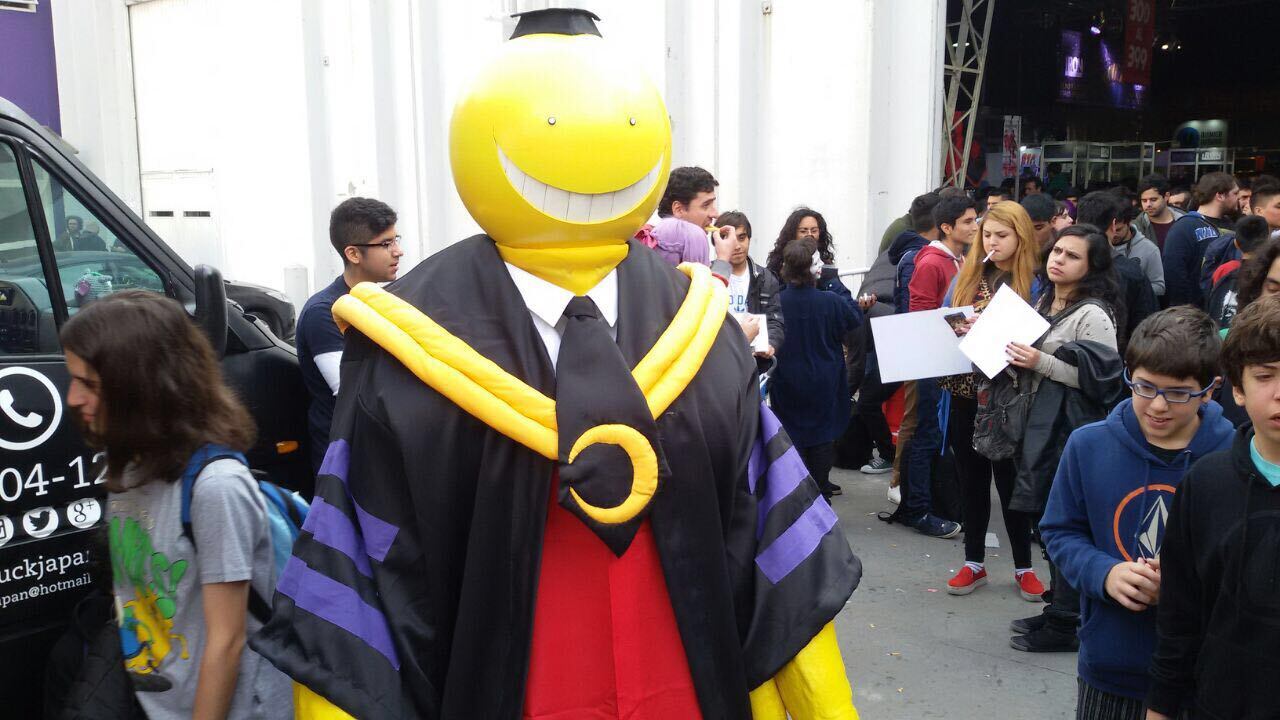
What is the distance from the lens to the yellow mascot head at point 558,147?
1.77 metres

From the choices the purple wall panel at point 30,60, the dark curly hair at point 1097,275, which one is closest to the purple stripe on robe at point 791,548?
the dark curly hair at point 1097,275

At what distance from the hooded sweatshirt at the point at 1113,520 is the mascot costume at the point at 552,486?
38.3 inches

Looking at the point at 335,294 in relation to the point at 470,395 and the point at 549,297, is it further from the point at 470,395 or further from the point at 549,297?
the point at 470,395

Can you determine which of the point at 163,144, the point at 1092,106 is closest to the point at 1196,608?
the point at 163,144

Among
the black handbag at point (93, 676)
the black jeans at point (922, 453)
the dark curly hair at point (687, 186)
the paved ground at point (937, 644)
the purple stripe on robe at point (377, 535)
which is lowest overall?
the paved ground at point (937, 644)

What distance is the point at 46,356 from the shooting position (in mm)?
2797

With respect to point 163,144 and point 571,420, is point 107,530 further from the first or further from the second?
point 163,144

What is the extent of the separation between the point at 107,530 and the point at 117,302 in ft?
1.52

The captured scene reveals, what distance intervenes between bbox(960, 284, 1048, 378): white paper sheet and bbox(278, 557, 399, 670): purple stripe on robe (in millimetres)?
3090

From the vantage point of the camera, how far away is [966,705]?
12.7ft

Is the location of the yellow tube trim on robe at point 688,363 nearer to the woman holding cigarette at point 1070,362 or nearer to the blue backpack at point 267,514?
the blue backpack at point 267,514

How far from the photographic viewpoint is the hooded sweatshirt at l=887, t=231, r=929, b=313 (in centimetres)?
619

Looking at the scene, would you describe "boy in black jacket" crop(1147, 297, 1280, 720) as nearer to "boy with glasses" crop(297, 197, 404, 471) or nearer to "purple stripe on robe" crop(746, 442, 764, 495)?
"purple stripe on robe" crop(746, 442, 764, 495)

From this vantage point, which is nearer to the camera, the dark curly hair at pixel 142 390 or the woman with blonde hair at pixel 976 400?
the dark curly hair at pixel 142 390
